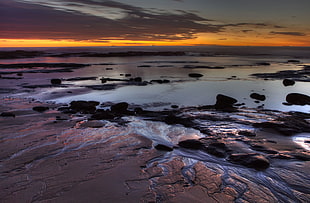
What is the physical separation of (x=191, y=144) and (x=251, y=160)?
2.58 metres

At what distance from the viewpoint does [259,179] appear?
7613mm

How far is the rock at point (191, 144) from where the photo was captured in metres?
10.1

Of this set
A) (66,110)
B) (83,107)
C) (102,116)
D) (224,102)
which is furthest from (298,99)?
(66,110)

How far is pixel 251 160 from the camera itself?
28.1 feet

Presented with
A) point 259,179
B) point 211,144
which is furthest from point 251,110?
point 259,179

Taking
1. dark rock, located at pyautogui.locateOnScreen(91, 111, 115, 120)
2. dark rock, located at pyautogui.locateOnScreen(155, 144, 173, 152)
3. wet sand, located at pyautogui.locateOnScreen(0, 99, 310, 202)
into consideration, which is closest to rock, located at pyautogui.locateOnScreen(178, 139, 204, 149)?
wet sand, located at pyautogui.locateOnScreen(0, 99, 310, 202)

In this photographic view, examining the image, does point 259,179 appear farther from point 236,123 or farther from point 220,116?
point 220,116

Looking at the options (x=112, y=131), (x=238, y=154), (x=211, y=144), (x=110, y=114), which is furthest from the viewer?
(x=110, y=114)

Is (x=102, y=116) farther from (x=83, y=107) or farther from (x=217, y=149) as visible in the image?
(x=217, y=149)

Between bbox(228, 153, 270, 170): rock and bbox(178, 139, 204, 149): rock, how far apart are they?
1.47 meters

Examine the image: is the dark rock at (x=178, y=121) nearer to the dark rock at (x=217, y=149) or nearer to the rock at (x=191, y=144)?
the rock at (x=191, y=144)

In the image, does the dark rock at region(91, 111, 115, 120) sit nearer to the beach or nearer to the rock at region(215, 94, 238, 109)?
the beach

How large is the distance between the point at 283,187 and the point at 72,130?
9.84 meters

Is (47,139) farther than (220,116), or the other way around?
(220,116)
